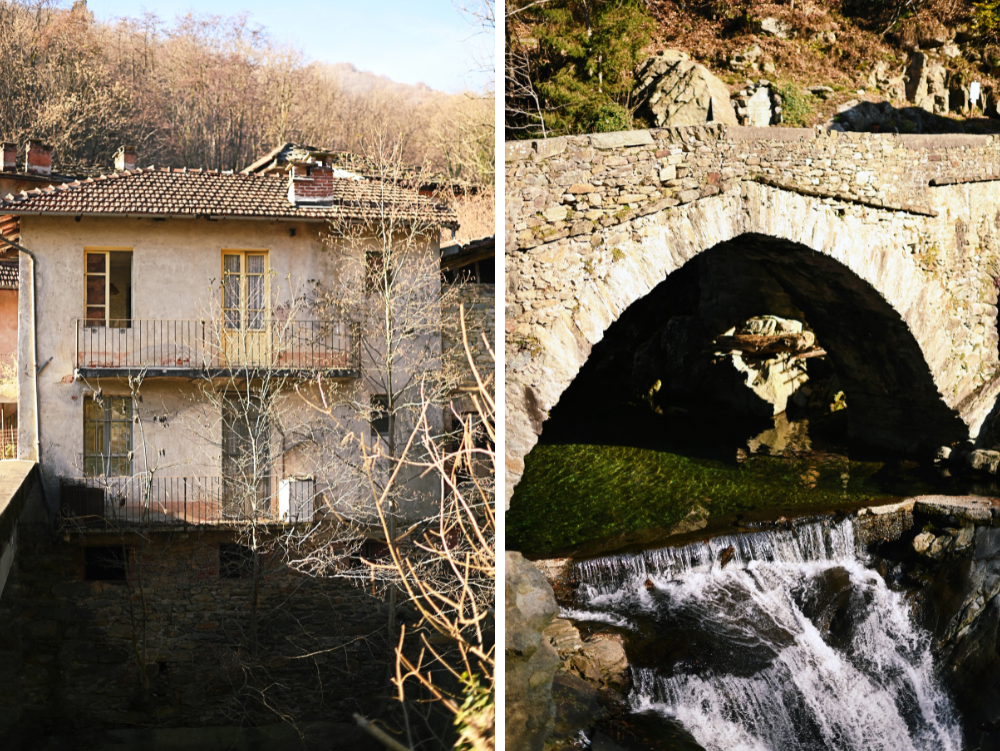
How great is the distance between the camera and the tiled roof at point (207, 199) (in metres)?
1.84

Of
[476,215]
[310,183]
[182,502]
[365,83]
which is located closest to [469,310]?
[476,215]

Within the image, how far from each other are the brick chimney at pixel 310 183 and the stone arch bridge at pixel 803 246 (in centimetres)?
145

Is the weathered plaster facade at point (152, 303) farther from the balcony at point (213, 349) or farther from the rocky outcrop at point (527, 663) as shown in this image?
the rocky outcrop at point (527, 663)

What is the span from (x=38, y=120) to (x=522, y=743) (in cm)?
221

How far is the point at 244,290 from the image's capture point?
1.97 meters

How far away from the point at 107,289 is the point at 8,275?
8.3 inches

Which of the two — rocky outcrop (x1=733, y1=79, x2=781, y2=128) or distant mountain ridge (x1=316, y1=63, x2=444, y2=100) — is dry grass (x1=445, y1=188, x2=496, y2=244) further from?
rocky outcrop (x1=733, y1=79, x2=781, y2=128)

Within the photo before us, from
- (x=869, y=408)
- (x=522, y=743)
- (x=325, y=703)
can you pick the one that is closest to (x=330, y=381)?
(x=325, y=703)

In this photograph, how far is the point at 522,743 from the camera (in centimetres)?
256

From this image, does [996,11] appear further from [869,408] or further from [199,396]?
[199,396]

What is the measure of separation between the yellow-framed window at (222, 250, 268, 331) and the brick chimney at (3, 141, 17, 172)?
0.48 meters

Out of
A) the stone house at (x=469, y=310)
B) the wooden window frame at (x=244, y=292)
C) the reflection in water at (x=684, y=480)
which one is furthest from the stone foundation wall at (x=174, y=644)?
the reflection in water at (x=684, y=480)

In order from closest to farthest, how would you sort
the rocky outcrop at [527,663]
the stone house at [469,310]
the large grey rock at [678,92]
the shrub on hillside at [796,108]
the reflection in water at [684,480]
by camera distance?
the stone house at [469,310]
the rocky outcrop at [527,663]
the large grey rock at [678,92]
the shrub on hillside at [796,108]
the reflection in water at [684,480]

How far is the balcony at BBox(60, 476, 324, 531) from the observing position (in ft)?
6.11
